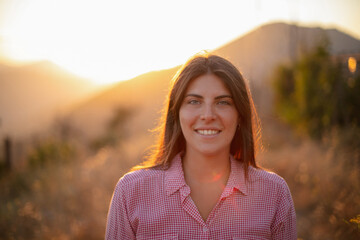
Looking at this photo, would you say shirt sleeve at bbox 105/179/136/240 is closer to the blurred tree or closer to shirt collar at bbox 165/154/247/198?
shirt collar at bbox 165/154/247/198

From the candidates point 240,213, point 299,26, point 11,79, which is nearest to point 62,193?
point 240,213

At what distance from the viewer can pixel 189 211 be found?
201cm

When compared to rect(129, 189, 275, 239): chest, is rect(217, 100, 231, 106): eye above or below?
above

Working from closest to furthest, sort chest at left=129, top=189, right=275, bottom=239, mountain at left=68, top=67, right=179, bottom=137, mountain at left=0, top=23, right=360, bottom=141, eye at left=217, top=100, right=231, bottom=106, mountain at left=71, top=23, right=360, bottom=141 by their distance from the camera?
chest at left=129, top=189, right=275, bottom=239 → eye at left=217, top=100, right=231, bottom=106 → mountain at left=71, top=23, right=360, bottom=141 → mountain at left=0, top=23, right=360, bottom=141 → mountain at left=68, top=67, right=179, bottom=137

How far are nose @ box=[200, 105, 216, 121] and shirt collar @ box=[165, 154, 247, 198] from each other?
1.47 ft

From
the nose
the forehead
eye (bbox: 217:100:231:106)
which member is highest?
the forehead

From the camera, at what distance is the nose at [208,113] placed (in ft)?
6.81

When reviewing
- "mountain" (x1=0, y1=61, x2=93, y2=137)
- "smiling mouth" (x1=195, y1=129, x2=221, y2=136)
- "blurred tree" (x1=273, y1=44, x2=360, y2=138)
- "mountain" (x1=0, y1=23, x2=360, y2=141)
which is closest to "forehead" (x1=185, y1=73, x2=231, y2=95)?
"smiling mouth" (x1=195, y1=129, x2=221, y2=136)

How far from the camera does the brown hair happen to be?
2.17m

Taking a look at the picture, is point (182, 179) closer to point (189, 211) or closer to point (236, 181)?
point (189, 211)

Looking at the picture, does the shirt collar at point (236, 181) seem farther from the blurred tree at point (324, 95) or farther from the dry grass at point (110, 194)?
the blurred tree at point (324, 95)

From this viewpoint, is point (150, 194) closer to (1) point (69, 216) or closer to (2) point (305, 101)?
(1) point (69, 216)

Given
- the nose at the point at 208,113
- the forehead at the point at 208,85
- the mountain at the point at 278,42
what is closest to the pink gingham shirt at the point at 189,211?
the nose at the point at 208,113

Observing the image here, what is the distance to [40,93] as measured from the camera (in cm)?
3353
